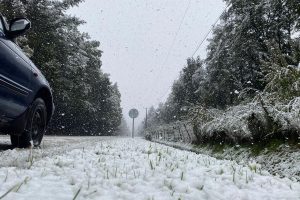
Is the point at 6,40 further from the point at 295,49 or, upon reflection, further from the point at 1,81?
the point at 295,49

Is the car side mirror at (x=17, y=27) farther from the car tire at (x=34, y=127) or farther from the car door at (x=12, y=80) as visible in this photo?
the car tire at (x=34, y=127)

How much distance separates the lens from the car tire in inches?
223

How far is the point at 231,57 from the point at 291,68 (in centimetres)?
2000

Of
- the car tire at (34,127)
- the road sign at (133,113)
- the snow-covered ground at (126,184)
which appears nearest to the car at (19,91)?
the car tire at (34,127)

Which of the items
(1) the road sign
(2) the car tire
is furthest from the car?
(1) the road sign

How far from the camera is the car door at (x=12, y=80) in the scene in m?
4.45

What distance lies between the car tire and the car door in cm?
37

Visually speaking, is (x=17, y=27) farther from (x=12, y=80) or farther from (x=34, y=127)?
(x=34, y=127)

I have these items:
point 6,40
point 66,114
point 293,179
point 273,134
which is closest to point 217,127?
point 273,134

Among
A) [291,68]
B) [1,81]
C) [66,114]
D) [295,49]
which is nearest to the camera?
[1,81]

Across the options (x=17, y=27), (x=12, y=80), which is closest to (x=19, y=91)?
(x=12, y=80)

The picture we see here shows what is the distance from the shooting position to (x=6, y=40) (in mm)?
4715

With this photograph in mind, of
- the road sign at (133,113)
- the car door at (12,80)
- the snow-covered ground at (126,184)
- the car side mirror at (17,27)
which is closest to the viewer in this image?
the snow-covered ground at (126,184)

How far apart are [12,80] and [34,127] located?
156cm
